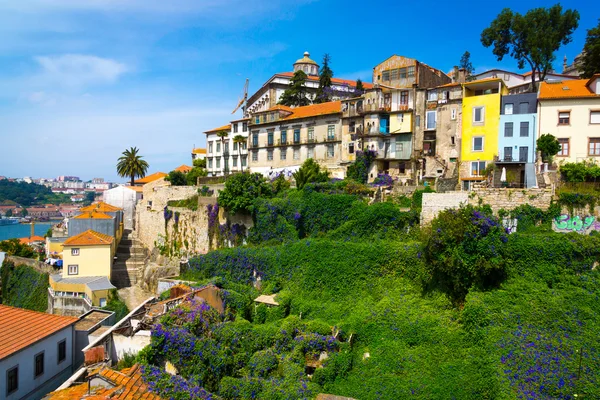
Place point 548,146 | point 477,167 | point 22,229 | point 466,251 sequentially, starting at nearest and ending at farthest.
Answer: point 466,251
point 548,146
point 477,167
point 22,229

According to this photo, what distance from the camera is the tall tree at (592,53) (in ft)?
112

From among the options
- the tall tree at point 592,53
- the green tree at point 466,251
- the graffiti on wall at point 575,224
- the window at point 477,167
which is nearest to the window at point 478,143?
the window at point 477,167

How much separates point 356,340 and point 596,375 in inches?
349

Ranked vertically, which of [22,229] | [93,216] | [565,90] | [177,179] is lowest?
[22,229]

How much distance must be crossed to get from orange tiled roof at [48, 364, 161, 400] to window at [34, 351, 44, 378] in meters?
3.06

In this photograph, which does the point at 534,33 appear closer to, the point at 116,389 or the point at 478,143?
the point at 478,143

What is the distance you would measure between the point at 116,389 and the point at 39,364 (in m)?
4.74

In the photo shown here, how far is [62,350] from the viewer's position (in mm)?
17016

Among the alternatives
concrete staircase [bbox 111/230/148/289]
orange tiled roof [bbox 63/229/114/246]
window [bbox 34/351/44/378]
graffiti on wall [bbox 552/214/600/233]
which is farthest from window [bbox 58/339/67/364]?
graffiti on wall [bbox 552/214/600/233]

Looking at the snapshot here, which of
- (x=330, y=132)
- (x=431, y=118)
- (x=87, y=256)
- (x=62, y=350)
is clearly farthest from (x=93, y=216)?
(x=431, y=118)

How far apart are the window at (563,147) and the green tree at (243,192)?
20.5m

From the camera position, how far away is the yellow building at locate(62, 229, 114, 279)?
32.9 metres

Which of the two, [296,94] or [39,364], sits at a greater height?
[296,94]

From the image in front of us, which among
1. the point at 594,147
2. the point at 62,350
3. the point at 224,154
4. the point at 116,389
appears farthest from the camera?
the point at 224,154
